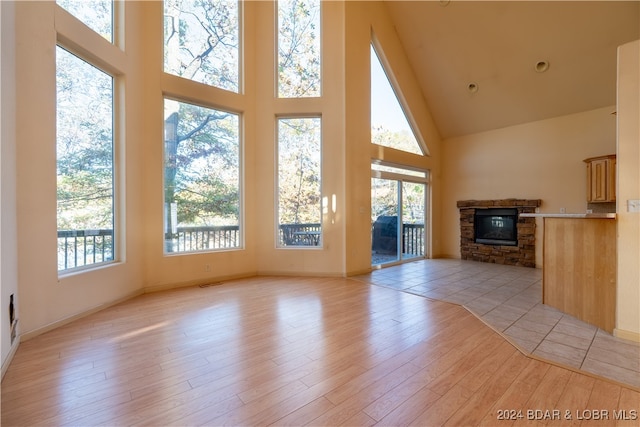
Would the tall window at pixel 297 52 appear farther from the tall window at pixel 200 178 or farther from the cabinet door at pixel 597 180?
the cabinet door at pixel 597 180

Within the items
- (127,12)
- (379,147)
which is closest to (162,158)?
(127,12)

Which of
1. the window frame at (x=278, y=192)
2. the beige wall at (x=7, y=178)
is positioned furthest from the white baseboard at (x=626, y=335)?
the beige wall at (x=7, y=178)

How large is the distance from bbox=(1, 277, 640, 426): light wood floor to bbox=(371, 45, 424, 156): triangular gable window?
3.83 m

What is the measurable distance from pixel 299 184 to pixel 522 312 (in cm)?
360

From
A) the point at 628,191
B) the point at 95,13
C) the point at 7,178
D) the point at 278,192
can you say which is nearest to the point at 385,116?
the point at 278,192

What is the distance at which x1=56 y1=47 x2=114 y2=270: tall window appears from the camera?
2811 millimetres

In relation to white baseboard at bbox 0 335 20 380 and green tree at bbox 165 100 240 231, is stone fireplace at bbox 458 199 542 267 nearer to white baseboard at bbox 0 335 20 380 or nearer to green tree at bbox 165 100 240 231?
green tree at bbox 165 100 240 231

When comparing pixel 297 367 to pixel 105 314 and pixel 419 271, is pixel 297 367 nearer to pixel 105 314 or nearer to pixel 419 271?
pixel 105 314

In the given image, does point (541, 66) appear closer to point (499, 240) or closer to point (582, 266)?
point (499, 240)

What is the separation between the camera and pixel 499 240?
6184mm

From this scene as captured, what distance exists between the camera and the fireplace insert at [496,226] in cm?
601

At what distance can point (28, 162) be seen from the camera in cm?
241

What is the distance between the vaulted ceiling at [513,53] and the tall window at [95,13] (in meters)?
A: 4.86

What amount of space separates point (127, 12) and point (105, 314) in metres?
3.72
